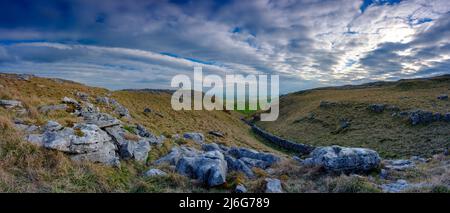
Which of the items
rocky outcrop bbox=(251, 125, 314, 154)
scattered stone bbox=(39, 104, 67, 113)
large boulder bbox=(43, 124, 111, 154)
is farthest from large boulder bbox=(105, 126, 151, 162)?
rocky outcrop bbox=(251, 125, 314, 154)

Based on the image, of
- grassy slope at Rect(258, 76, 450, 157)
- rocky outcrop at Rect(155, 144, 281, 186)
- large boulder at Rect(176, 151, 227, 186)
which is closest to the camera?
large boulder at Rect(176, 151, 227, 186)

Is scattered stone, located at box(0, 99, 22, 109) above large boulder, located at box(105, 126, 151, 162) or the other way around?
above

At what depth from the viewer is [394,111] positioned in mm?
36375

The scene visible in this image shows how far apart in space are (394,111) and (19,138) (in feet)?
141

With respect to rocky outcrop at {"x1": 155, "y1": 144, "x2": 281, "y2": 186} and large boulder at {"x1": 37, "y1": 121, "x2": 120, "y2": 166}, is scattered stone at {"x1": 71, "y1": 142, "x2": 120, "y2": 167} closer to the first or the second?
large boulder at {"x1": 37, "y1": 121, "x2": 120, "y2": 166}

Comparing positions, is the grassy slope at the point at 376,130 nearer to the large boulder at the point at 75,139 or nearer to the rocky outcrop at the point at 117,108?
the large boulder at the point at 75,139

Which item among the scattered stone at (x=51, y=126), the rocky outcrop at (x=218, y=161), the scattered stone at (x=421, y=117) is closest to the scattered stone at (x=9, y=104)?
the scattered stone at (x=51, y=126)

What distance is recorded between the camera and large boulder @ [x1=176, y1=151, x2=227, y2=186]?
8.36 m

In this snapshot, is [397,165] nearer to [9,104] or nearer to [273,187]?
[273,187]

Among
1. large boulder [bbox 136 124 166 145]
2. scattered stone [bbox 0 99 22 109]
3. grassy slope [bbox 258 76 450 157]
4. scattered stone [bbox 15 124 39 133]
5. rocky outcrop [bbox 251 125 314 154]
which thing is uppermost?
scattered stone [bbox 0 99 22 109]

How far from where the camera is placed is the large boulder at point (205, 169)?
27.4 ft

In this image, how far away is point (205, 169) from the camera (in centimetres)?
878

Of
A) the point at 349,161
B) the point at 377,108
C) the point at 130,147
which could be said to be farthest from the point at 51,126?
the point at 377,108
